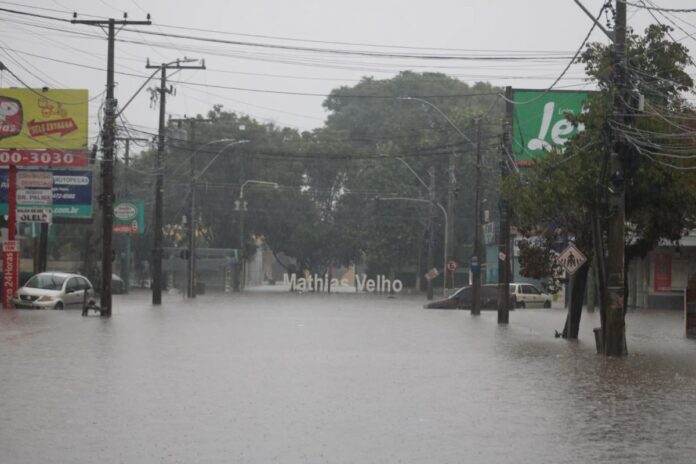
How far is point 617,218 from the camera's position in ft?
81.1

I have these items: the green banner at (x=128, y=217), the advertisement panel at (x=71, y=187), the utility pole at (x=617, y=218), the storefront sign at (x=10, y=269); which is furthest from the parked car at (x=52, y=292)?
the utility pole at (x=617, y=218)

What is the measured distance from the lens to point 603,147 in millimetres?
25422

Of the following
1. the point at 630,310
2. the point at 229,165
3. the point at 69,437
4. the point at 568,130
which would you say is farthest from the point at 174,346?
the point at 229,165

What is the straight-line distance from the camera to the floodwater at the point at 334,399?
11477 millimetres

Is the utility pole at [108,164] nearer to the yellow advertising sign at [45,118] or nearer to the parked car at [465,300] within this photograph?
the yellow advertising sign at [45,118]

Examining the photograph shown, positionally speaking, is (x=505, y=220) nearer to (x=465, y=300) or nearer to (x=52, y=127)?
(x=465, y=300)

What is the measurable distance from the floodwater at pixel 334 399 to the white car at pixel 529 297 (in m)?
30.5

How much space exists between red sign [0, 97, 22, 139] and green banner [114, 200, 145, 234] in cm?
1207

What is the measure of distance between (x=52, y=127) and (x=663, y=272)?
30429mm

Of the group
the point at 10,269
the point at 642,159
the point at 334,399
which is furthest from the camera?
the point at 10,269

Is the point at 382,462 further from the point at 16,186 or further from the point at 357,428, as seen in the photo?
the point at 16,186

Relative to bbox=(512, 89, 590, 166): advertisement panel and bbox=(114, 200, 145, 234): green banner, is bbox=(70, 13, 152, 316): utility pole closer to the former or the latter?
bbox=(512, 89, 590, 166): advertisement panel

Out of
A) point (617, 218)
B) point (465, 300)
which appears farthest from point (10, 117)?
point (617, 218)

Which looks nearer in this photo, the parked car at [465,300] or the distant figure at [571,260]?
the distant figure at [571,260]
